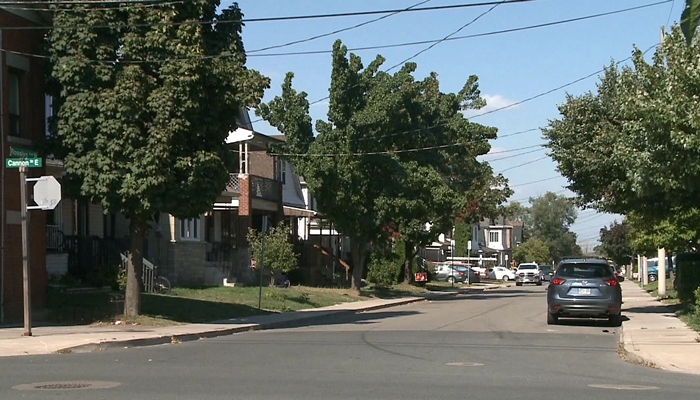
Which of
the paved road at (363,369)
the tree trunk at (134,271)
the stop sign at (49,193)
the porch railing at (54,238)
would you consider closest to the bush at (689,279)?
the paved road at (363,369)

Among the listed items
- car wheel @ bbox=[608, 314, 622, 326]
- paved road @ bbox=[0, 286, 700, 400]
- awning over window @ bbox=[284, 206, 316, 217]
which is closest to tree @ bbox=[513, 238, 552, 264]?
awning over window @ bbox=[284, 206, 316, 217]

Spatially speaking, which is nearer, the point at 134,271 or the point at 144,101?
the point at 144,101

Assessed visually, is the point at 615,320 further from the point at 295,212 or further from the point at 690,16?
the point at 295,212

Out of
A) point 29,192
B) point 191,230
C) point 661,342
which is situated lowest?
point 661,342

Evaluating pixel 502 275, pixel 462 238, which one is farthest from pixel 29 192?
pixel 462 238

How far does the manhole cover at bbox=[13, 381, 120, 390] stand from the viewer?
1096 cm

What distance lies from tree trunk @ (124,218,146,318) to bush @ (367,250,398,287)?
2590 cm

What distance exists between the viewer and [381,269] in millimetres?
46875

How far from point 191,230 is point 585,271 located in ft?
59.5

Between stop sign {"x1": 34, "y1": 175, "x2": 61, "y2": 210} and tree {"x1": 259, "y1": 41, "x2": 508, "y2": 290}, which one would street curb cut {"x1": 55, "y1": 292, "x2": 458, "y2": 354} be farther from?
tree {"x1": 259, "y1": 41, "x2": 508, "y2": 290}

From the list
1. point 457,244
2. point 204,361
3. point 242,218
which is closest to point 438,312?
point 242,218

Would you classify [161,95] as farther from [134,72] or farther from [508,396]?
[508,396]

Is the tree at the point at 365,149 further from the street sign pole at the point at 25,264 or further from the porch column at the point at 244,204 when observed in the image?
the street sign pole at the point at 25,264

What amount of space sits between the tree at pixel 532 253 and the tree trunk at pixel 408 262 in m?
68.0
